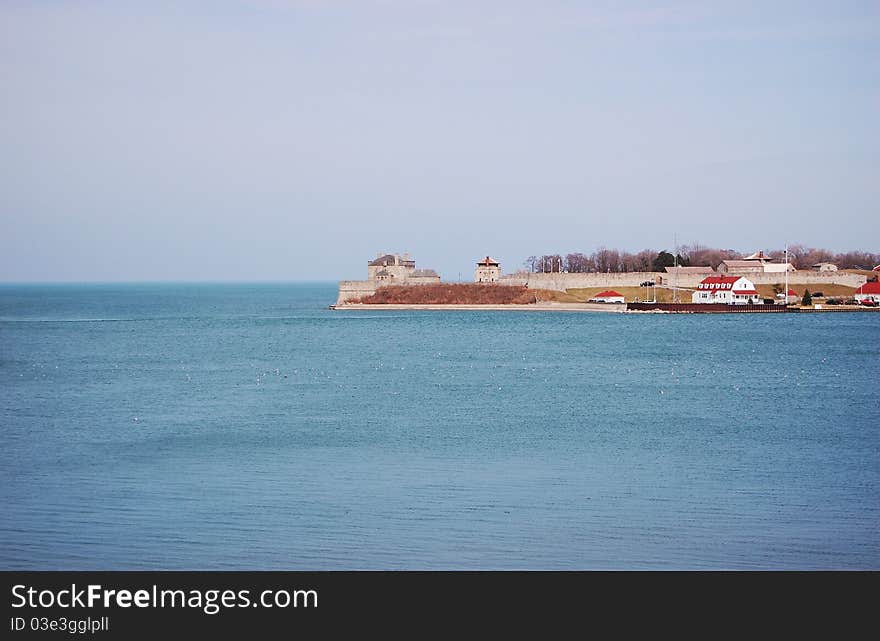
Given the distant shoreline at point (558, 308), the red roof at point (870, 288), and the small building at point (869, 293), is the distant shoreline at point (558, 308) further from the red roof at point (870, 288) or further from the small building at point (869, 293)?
the red roof at point (870, 288)

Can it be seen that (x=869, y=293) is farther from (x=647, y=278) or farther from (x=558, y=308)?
(x=558, y=308)

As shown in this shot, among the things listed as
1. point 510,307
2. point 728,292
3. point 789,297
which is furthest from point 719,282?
point 510,307

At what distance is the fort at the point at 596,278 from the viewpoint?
8856cm

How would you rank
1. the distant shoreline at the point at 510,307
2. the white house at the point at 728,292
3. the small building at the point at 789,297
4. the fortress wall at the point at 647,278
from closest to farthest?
1. the white house at the point at 728,292
2. the distant shoreline at the point at 510,307
3. the small building at the point at 789,297
4. the fortress wall at the point at 647,278

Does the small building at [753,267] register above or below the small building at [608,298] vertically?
above

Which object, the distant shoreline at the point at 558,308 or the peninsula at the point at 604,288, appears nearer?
the distant shoreline at the point at 558,308

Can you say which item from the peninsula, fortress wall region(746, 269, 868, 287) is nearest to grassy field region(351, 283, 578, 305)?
the peninsula

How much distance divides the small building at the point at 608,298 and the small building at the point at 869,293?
56.5 ft

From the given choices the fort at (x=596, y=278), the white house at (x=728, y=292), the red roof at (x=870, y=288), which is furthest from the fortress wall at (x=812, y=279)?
the white house at (x=728, y=292)

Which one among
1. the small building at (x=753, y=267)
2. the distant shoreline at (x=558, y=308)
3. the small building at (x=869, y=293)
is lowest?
the distant shoreline at (x=558, y=308)

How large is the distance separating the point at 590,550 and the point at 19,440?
41.1 feet

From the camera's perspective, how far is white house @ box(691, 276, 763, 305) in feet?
259
